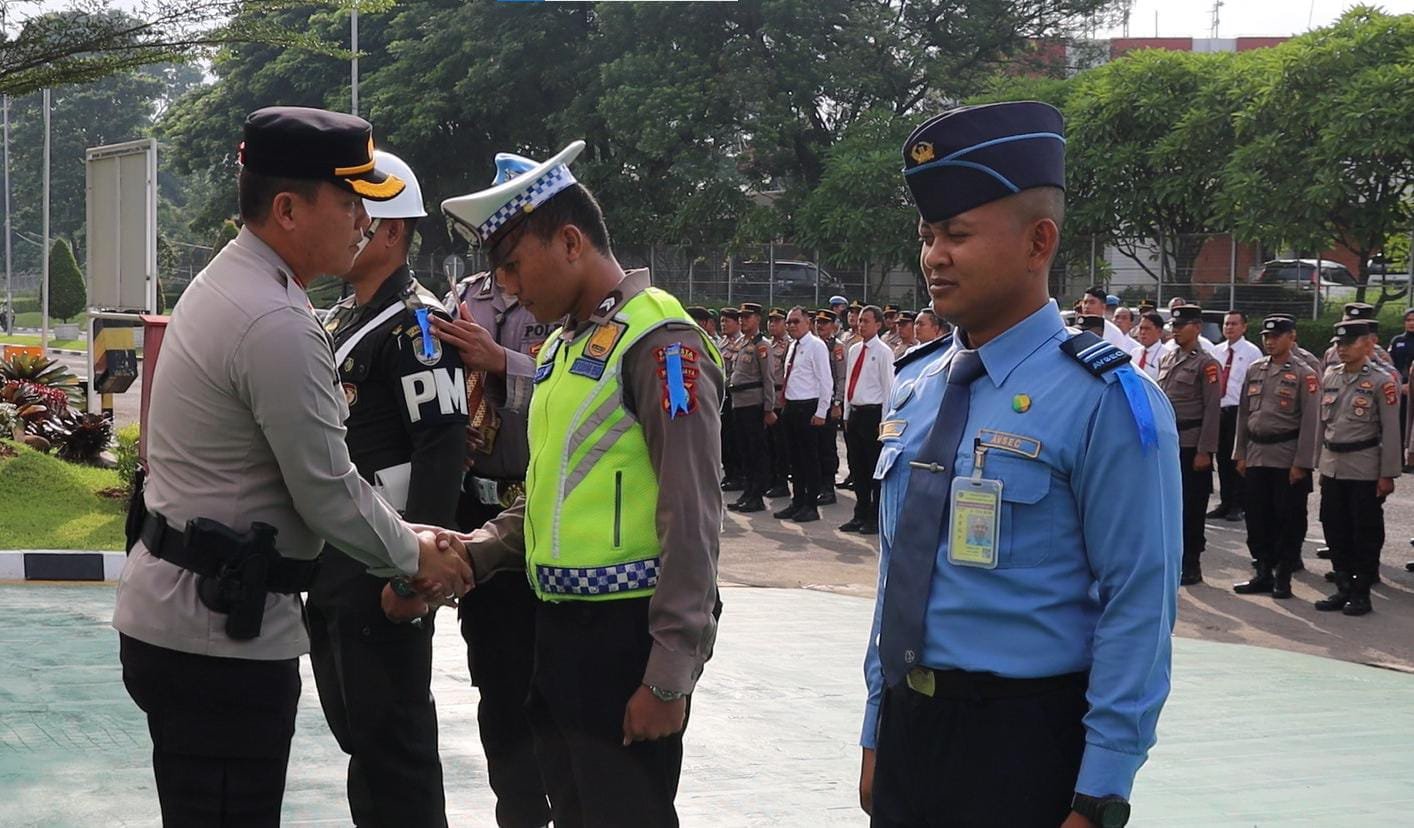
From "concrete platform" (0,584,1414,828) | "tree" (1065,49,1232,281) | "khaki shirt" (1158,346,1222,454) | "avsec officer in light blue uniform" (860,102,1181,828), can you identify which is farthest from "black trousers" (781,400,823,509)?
"tree" (1065,49,1232,281)

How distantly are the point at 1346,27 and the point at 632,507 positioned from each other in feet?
71.9

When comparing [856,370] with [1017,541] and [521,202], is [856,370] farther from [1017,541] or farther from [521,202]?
[1017,541]

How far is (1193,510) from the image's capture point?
10469 millimetres

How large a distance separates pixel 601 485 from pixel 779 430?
12.2m

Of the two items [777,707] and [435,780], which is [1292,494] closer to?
[777,707]

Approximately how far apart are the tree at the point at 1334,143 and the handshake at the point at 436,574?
20.0 metres

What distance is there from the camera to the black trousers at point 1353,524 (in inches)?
373

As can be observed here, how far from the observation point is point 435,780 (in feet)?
12.8

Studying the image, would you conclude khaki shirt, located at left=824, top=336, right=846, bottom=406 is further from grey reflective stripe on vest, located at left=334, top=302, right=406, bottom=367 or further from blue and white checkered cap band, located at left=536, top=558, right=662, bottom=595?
blue and white checkered cap band, located at left=536, top=558, right=662, bottom=595

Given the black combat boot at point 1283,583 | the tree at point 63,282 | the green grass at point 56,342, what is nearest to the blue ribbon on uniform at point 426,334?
the black combat boot at point 1283,583

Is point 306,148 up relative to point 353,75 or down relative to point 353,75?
down

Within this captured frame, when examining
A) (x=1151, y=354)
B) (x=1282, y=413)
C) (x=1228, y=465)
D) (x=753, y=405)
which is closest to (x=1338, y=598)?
(x=1282, y=413)

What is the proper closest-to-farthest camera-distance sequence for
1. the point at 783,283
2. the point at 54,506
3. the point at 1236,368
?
the point at 54,506 → the point at 1236,368 → the point at 783,283

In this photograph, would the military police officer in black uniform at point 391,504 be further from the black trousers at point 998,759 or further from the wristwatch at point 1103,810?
the wristwatch at point 1103,810
